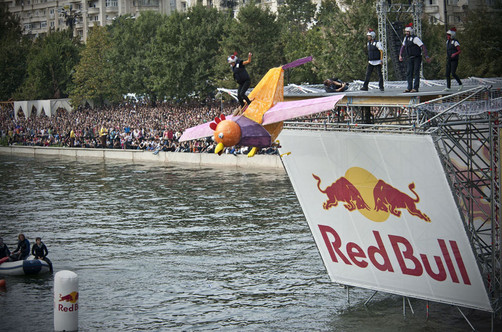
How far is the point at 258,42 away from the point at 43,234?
39.4 meters

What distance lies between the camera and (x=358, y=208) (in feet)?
68.5

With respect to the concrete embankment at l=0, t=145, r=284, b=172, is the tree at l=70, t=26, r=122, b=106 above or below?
above

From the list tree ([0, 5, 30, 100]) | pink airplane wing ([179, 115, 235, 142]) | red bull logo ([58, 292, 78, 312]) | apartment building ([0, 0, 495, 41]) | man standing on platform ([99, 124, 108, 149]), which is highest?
apartment building ([0, 0, 495, 41])

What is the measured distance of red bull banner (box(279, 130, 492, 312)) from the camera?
18.9 metres

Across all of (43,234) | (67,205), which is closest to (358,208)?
(43,234)

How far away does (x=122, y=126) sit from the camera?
75688 mm

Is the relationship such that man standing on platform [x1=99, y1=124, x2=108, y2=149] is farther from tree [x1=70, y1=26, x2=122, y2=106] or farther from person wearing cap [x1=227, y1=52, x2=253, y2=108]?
person wearing cap [x1=227, y1=52, x2=253, y2=108]

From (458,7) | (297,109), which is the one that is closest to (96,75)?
(458,7)

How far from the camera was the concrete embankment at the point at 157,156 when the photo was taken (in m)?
58.6

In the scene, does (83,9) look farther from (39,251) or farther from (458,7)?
(39,251)

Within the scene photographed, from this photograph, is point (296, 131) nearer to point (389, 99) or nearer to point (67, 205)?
point (389, 99)

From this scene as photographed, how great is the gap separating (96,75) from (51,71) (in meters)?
13.9

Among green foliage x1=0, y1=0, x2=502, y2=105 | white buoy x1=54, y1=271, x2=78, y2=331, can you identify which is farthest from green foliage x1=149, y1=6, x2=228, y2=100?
white buoy x1=54, y1=271, x2=78, y2=331

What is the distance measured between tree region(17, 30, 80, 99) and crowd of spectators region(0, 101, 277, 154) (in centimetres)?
708
